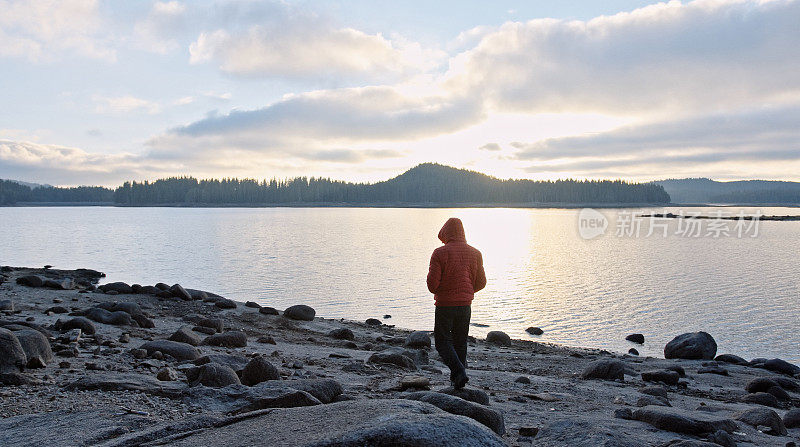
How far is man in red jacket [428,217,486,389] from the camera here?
8.70 meters

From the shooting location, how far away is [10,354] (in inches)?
327

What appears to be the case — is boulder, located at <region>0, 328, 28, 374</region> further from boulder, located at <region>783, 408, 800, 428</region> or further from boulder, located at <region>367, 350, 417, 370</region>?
boulder, located at <region>783, 408, 800, 428</region>

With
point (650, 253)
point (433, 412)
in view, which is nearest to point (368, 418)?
point (433, 412)

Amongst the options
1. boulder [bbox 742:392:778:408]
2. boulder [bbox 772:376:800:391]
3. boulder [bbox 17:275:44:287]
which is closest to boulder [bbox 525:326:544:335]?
boulder [bbox 772:376:800:391]

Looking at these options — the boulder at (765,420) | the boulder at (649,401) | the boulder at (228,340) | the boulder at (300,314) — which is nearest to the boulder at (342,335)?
the boulder at (300,314)

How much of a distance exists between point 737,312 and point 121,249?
51.9m

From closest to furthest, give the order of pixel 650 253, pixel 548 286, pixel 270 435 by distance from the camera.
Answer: pixel 270 435
pixel 548 286
pixel 650 253

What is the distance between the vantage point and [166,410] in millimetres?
7047

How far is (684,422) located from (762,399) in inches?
212

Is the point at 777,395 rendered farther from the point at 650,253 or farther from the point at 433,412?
the point at 650,253

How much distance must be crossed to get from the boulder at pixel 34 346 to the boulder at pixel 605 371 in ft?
34.3

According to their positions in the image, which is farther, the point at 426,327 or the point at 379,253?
the point at 379,253

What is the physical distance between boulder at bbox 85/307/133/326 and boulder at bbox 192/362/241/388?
678cm

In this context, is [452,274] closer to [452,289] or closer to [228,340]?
[452,289]
